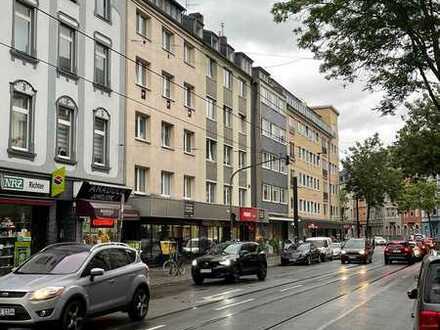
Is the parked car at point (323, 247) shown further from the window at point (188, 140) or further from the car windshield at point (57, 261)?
the car windshield at point (57, 261)

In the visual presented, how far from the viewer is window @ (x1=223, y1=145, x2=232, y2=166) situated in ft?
146

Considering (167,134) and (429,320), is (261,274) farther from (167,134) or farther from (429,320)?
(429,320)

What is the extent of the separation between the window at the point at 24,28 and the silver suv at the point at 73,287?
12.3 m

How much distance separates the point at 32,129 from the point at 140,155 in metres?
9.32

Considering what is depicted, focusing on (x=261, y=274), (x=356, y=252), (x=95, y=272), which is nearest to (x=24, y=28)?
(x=261, y=274)

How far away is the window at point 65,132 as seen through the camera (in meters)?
25.2

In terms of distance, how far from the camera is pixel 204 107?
134ft

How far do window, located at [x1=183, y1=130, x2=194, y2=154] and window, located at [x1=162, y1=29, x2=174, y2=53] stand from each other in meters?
4.99

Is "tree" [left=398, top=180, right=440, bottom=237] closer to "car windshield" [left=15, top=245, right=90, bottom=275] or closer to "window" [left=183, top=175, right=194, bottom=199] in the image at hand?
"window" [left=183, top=175, right=194, bottom=199]

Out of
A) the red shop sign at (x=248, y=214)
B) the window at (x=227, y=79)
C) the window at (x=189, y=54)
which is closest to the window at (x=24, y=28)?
the window at (x=189, y=54)

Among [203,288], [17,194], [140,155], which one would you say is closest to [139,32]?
[140,155]

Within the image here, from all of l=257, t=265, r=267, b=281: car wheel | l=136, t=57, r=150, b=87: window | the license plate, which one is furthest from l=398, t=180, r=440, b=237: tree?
the license plate

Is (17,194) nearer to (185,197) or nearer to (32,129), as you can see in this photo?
(32,129)

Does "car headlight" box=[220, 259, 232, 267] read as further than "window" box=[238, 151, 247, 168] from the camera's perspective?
No
